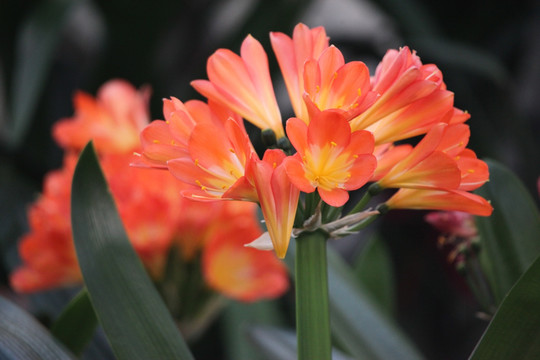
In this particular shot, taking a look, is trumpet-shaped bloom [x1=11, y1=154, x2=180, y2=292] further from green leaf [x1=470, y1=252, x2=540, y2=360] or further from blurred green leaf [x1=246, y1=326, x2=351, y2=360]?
green leaf [x1=470, y1=252, x2=540, y2=360]

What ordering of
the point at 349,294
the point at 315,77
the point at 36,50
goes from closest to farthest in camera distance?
the point at 315,77 < the point at 349,294 < the point at 36,50

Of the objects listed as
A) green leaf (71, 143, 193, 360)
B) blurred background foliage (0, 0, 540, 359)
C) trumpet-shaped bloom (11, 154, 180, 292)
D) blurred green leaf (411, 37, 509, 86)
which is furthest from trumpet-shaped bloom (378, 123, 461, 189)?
blurred green leaf (411, 37, 509, 86)

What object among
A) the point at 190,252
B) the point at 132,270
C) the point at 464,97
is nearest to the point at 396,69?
the point at 132,270

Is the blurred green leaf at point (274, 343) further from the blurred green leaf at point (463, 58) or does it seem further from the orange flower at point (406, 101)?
the blurred green leaf at point (463, 58)

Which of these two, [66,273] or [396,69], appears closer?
[396,69]

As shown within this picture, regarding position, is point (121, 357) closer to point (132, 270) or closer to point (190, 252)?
point (132, 270)

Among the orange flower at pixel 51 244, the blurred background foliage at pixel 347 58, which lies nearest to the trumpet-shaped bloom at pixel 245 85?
the orange flower at pixel 51 244
